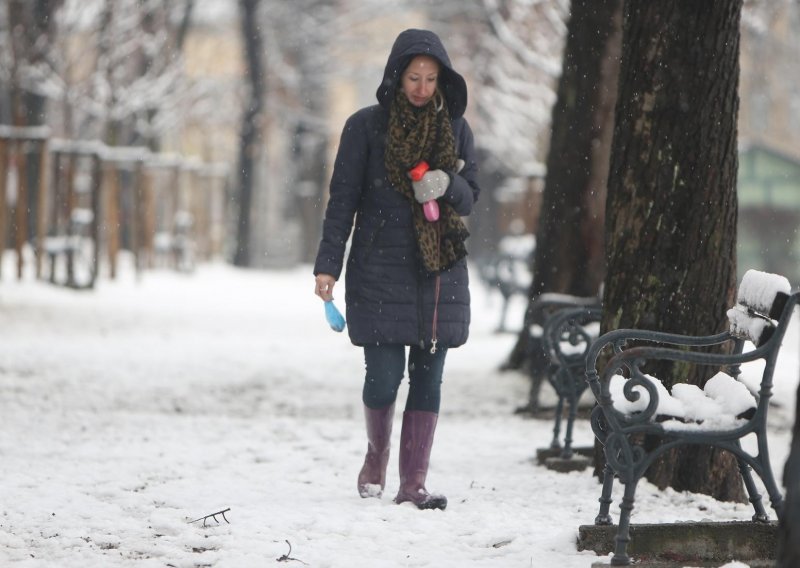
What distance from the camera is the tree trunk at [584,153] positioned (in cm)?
996

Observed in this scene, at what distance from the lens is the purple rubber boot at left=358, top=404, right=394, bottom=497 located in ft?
18.5

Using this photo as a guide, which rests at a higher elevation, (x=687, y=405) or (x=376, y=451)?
(x=687, y=405)

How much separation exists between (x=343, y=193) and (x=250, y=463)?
1.97m

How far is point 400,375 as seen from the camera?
5566mm

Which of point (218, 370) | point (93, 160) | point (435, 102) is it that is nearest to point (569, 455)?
point (435, 102)

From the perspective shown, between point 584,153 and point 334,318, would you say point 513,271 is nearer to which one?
point 584,153

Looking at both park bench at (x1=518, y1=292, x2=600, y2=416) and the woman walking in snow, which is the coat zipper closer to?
the woman walking in snow

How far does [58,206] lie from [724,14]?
49.9ft

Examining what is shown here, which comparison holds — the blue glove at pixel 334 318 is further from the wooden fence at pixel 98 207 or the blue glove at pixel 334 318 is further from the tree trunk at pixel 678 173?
the wooden fence at pixel 98 207

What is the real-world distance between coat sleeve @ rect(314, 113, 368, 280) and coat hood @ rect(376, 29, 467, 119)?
17 centimetres

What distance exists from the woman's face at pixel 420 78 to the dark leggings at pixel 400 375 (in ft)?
3.26

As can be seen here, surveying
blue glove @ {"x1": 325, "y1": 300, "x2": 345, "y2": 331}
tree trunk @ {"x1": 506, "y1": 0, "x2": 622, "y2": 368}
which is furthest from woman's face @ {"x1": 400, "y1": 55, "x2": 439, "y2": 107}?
tree trunk @ {"x1": 506, "y1": 0, "x2": 622, "y2": 368}

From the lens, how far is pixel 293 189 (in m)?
35.6

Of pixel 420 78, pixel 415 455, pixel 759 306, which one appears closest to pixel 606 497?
pixel 759 306
